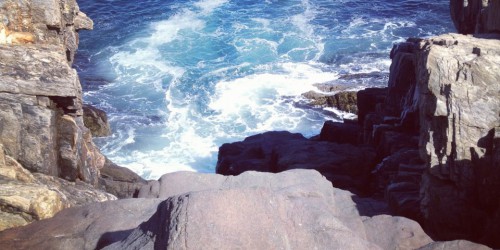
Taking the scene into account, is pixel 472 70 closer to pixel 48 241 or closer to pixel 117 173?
pixel 48 241

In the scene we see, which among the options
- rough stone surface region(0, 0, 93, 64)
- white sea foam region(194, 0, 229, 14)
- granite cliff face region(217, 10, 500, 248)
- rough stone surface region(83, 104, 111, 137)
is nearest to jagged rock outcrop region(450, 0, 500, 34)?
granite cliff face region(217, 10, 500, 248)

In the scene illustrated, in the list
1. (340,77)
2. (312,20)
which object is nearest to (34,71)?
(340,77)

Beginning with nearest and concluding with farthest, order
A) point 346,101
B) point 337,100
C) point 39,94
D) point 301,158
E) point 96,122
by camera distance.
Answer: point 39,94 → point 301,158 → point 96,122 → point 346,101 → point 337,100

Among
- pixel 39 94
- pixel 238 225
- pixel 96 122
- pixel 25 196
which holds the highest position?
pixel 39 94

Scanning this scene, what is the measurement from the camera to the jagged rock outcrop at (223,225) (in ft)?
26.1

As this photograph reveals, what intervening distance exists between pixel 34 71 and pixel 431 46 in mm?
11667

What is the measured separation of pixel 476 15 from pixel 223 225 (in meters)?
17.6

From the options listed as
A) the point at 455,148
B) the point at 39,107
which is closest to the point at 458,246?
the point at 455,148

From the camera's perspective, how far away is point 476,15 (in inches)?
814

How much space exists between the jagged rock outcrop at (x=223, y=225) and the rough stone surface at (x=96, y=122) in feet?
55.3

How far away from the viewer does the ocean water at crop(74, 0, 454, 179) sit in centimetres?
2875

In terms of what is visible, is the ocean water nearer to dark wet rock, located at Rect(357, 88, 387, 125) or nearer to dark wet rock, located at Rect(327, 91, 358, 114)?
dark wet rock, located at Rect(327, 91, 358, 114)

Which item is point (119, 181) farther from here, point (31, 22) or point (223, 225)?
point (223, 225)

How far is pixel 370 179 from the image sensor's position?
18.4 meters
